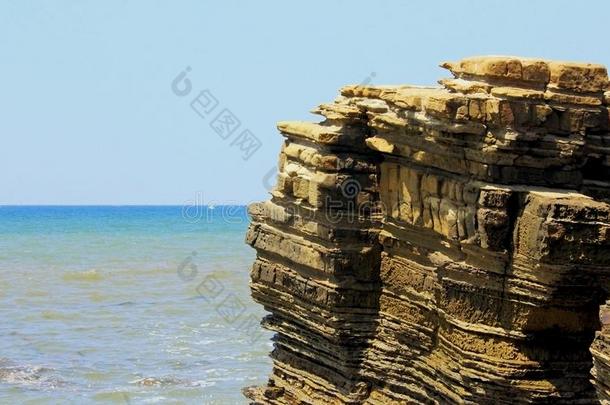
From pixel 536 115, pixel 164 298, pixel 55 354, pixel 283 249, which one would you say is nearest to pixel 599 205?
pixel 536 115

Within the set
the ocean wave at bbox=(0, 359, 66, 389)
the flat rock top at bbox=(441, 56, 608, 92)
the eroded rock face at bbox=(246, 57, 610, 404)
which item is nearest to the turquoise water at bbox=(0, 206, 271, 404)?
the ocean wave at bbox=(0, 359, 66, 389)

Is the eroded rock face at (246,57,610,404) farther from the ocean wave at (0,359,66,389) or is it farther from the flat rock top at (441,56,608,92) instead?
the ocean wave at (0,359,66,389)

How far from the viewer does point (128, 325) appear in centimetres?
3484

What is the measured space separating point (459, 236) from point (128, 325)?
20.0 meters

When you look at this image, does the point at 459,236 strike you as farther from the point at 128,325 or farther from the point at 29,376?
the point at 128,325

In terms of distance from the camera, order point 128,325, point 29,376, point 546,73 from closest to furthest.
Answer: point 546,73, point 29,376, point 128,325

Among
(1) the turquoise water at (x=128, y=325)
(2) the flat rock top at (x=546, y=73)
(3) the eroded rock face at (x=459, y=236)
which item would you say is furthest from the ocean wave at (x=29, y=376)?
(2) the flat rock top at (x=546, y=73)

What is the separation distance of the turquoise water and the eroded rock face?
8870 mm

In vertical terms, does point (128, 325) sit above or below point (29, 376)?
below

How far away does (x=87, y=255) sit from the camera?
53781 millimetres

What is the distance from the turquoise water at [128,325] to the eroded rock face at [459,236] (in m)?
8.87

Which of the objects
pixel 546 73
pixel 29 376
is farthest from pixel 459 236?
pixel 29 376

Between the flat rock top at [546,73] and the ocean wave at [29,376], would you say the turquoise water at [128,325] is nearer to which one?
the ocean wave at [29,376]

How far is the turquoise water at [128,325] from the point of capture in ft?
91.9
